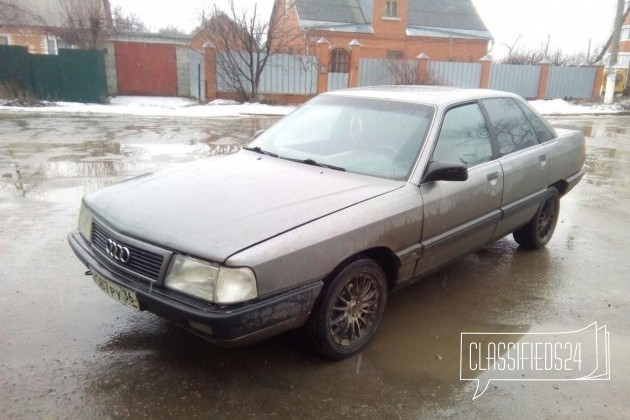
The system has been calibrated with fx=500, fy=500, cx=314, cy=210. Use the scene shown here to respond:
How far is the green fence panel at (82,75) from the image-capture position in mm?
18578

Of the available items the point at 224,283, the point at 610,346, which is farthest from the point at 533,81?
the point at 224,283

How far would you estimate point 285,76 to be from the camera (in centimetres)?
2152

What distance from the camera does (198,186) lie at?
3221 millimetres

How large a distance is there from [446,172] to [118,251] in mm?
2040

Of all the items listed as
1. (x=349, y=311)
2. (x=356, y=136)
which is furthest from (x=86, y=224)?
(x=356, y=136)

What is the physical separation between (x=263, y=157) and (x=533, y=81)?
2532 cm

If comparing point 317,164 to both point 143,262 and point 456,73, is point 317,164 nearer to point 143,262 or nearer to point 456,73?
point 143,262

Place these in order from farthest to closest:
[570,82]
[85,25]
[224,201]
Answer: [570,82] → [85,25] → [224,201]

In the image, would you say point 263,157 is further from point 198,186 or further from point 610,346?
point 610,346

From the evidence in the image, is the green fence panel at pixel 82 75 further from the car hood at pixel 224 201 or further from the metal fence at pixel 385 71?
the car hood at pixel 224 201

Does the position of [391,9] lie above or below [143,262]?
above

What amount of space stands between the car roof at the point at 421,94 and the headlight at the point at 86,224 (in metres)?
2.21

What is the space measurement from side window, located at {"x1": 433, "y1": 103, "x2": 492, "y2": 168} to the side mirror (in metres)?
0.24

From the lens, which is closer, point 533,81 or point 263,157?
point 263,157
